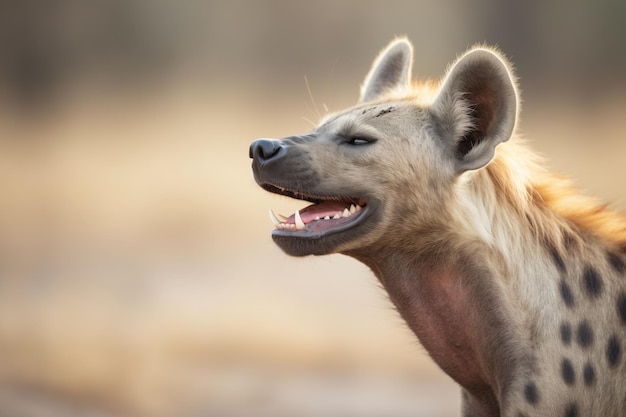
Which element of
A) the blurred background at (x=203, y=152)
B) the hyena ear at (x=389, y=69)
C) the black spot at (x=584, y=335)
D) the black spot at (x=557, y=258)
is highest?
the blurred background at (x=203, y=152)

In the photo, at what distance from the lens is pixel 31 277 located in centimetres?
520

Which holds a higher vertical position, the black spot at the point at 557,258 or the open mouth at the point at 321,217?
the open mouth at the point at 321,217

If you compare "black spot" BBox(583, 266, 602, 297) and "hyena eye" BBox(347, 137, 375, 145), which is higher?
"hyena eye" BBox(347, 137, 375, 145)

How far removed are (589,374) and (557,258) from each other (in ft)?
0.90

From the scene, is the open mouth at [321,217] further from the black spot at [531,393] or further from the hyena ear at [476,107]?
the black spot at [531,393]

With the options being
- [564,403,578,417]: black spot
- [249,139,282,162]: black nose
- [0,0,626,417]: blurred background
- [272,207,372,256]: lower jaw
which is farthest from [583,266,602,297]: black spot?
[0,0,626,417]: blurred background

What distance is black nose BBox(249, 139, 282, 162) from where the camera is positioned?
228 cm

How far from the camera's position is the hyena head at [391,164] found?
7.45 ft

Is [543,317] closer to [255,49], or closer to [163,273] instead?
[163,273]

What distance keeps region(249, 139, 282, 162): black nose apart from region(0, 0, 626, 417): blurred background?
247 centimetres

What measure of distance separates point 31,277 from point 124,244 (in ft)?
1.69

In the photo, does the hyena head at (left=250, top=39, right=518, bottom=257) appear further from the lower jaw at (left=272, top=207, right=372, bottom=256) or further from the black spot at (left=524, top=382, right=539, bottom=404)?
the black spot at (left=524, top=382, right=539, bottom=404)

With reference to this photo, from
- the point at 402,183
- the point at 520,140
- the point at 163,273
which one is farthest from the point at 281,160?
the point at 163,273

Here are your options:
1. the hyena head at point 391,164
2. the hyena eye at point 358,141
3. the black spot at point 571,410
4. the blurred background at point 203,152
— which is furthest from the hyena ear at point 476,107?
the blurred background at point 203,152
